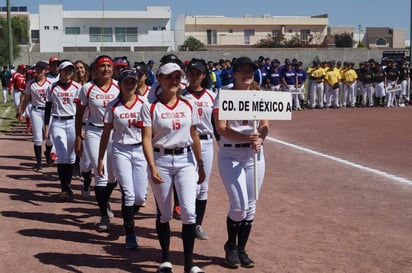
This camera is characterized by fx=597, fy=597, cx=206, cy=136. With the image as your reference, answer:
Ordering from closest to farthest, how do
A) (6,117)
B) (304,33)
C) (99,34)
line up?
1. (6,117)
2. (99,34)
3. (304,33)

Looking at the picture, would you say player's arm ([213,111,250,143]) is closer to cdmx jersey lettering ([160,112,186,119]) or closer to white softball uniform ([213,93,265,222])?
white softball uniform ([213,93,265,222])

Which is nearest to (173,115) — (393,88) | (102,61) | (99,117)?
(102,61)

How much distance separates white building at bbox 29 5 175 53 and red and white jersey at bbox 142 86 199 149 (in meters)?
63.9

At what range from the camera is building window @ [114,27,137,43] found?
7079 centimetres

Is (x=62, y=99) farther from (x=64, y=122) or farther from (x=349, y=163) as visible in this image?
(x=349, y=163)

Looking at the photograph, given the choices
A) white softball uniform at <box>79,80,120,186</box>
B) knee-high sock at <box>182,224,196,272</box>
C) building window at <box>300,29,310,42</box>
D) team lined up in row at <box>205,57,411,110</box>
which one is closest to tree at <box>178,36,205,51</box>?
building window at <box>300,29,310,42</box>

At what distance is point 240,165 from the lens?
6.14 metres

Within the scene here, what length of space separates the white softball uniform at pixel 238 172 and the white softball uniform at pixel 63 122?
4.14m

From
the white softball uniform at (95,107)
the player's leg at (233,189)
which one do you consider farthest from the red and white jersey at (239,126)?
the white softball uniform at (95,107)

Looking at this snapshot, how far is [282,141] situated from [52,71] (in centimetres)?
695

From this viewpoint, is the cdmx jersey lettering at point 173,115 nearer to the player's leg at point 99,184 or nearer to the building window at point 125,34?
the player's leg at point 99,184

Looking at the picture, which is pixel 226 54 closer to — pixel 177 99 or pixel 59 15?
pixel 59 15

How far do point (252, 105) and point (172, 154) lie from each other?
0.98 meters

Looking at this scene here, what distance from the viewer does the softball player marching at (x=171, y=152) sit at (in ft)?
18.9
